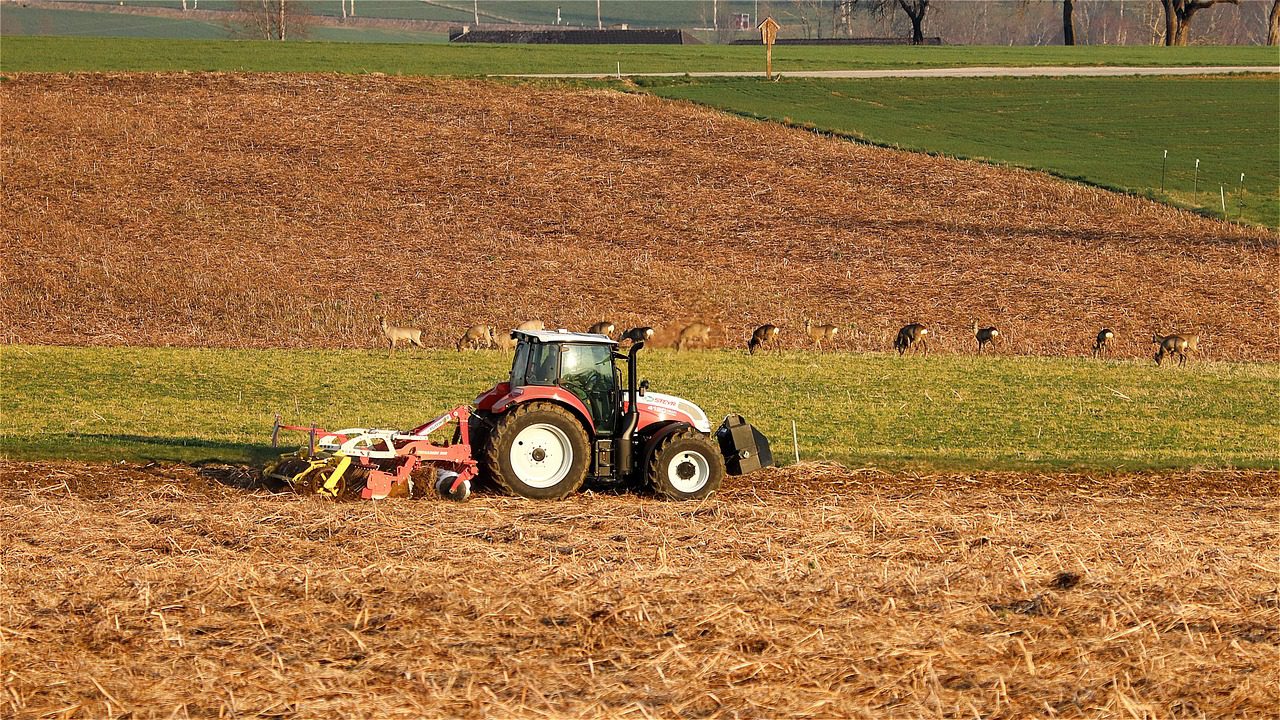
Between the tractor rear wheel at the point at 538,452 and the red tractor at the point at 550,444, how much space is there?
0.04 feet

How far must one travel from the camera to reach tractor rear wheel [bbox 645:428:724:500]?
14773 mm

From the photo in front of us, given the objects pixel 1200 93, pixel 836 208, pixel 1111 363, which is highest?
pixel 1200 93

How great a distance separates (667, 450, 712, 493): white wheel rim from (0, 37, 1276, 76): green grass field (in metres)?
48.4

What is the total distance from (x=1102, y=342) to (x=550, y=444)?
19446 mm

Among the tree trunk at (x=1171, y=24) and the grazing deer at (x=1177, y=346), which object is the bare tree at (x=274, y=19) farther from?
the grazing deer at (x=1177, y=346)

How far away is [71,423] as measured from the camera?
20.2m

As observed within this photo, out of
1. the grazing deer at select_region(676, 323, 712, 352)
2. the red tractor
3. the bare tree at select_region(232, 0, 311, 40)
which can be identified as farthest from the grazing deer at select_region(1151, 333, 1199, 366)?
the bare tree at select_region(232, 0, 311, 40)

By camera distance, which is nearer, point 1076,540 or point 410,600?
point 410,600

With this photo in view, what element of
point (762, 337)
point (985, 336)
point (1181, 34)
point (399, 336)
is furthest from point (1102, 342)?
point (1181, 34)

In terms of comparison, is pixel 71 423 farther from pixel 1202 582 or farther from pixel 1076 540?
pixel 1202 582

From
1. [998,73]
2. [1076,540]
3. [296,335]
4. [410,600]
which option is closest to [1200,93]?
[998,73]

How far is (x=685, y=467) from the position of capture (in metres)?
15.0

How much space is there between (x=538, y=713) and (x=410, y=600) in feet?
8.71

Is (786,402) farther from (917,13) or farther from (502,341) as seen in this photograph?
(917,13)
